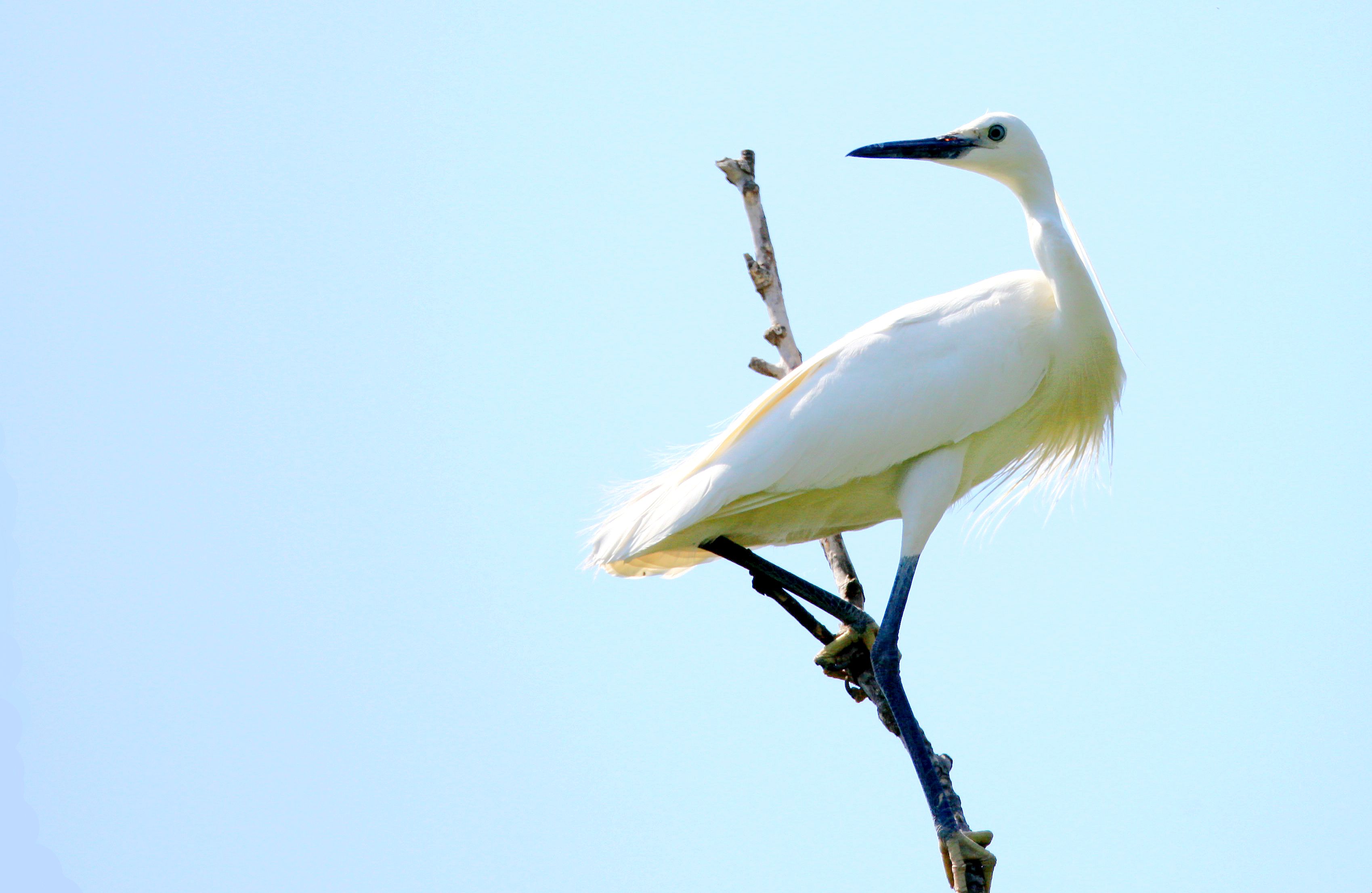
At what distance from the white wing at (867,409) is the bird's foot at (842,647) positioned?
1.87 ft

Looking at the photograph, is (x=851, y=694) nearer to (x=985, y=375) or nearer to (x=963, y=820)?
(x=963, y=820)

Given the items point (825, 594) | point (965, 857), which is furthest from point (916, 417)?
point (965, 857)

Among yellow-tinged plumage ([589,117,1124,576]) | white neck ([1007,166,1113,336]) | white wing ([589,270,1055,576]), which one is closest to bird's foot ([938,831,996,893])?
yellow-tinged plumage ([589,117,1124,576])

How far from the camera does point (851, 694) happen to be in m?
4.57

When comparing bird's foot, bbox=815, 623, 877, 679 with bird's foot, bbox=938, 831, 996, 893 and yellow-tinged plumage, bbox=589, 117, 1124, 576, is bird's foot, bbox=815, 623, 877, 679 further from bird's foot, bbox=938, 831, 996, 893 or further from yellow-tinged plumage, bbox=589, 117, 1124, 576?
bird's foot, bbox=938, 831, 996, 893

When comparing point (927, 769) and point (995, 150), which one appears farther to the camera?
point (995, 150)

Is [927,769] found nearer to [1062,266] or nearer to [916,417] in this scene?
[916,417]

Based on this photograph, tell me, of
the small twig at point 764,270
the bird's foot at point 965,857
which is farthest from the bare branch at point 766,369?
the bird's foot at point 965,857

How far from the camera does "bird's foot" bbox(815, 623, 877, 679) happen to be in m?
4.34

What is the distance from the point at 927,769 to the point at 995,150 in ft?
6.84

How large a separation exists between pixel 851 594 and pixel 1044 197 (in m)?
1.55

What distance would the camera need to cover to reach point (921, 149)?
443 centimetres

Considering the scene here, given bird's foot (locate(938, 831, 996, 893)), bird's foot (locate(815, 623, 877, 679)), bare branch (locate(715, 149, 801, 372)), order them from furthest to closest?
1. bare branch (locate(715, 149, 801, 372))
2. bird's foot (locate(815, 623, 877, 679))
3. bird's foot (locate(938, 831, 996, 893))

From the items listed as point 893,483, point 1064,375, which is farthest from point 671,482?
point 1064,375
